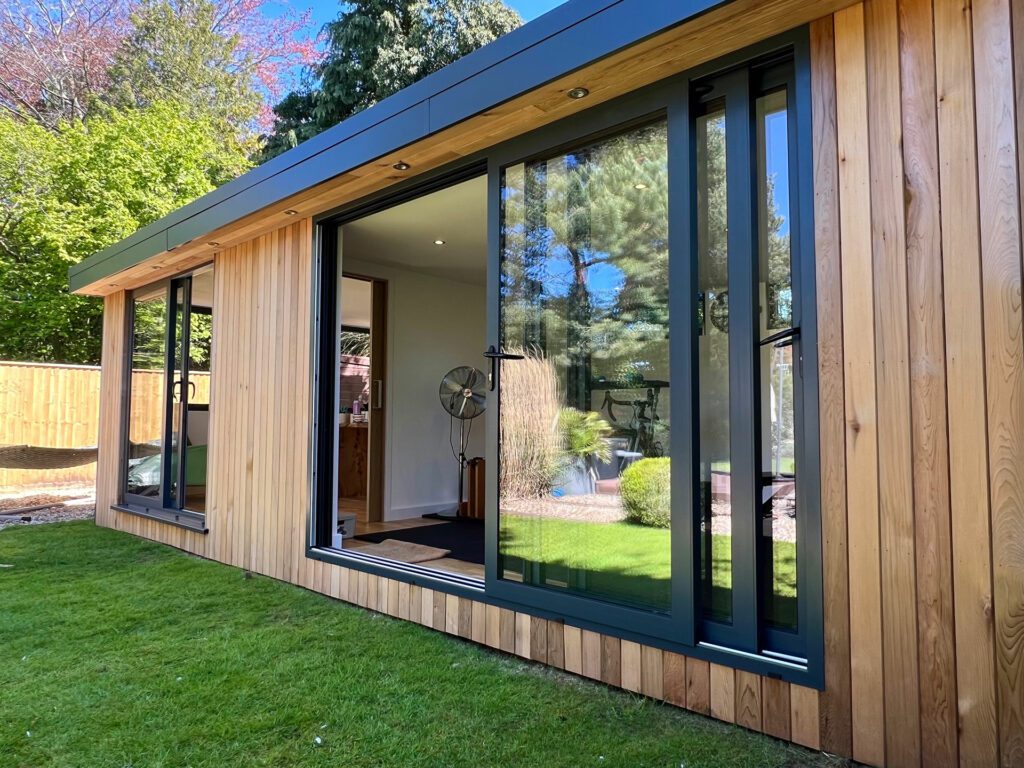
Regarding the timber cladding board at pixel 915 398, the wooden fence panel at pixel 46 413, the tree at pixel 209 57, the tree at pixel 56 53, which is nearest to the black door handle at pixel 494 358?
the timber cladding board at pixel 915 398

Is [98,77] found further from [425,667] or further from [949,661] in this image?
[949,661]

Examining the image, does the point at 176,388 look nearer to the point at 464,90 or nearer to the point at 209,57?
the point at 464,90

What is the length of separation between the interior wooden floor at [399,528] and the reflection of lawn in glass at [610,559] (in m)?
0.58

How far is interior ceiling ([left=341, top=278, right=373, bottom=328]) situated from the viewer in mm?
6191

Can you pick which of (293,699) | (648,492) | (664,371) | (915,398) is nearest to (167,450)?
(293,699)

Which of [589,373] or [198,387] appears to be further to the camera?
[198,387]

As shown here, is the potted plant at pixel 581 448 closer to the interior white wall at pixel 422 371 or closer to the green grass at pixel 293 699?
the green grass at pixel 293 699

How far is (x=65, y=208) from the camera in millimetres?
11164

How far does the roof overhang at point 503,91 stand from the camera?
2035 mm

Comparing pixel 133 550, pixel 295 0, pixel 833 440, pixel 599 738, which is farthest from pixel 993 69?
pixel 295 0

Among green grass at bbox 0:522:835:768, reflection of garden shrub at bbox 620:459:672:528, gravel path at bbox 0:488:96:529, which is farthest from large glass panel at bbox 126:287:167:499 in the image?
reflection of garden shrub at bbox 620:459:672:528

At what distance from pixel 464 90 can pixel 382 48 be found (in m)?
13.1

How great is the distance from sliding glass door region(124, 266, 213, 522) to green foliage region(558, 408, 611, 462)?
3417 millimetres

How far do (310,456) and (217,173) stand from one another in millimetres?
12312
